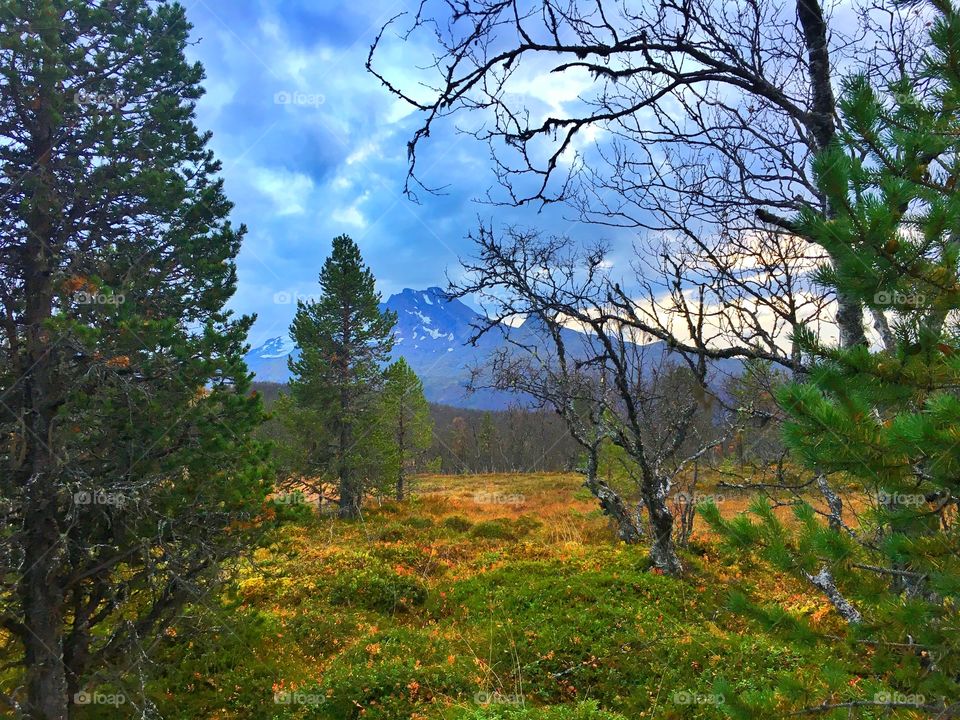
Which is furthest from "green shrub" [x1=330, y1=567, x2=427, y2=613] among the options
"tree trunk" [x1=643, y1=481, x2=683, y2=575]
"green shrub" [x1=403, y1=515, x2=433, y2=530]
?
"green shrub" [x1=403, y1=515, x2=433, y2=530]

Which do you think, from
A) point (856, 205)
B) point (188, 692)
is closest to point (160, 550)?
point (188, 692)

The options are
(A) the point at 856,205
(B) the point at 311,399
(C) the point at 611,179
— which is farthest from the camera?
(B) the point at 311,399

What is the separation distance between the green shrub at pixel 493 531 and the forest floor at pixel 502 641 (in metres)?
2.90

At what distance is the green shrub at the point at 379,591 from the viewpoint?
34.9ft

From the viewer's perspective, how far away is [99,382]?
5.68 metres

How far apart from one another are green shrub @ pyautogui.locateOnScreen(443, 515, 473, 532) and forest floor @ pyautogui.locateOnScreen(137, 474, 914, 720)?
433 cm

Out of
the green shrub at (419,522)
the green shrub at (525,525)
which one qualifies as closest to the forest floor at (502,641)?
the green shrub at (525,525)

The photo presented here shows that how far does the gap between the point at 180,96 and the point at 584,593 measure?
11121 mm

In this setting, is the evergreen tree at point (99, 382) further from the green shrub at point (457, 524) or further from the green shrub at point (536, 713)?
the green shrub at point (457, 524)

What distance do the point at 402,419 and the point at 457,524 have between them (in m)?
12.8

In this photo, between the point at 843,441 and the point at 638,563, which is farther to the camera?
the point at 638,563

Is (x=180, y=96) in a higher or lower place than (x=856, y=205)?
higher

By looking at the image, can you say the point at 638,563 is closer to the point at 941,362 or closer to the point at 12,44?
the point at 941,362

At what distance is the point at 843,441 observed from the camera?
2.04 meters
